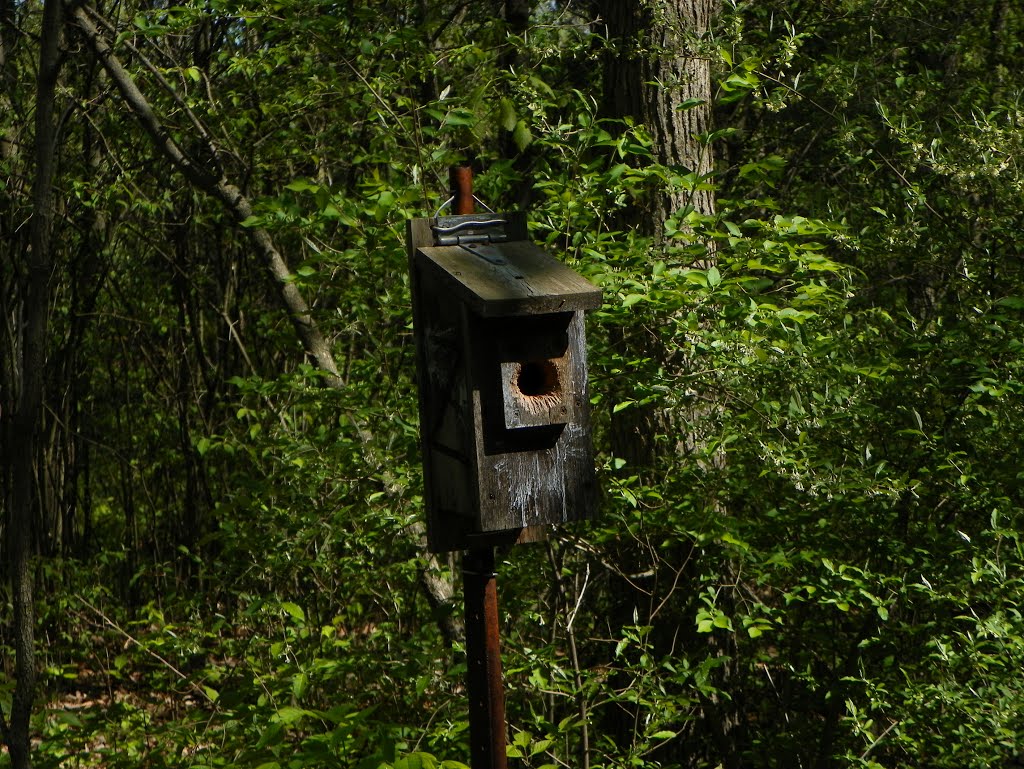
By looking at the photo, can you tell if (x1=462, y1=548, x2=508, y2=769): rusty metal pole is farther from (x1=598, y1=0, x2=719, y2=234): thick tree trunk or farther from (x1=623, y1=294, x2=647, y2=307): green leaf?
(x1=598, y1=0, x2=719, y2=234): thick tree trunk

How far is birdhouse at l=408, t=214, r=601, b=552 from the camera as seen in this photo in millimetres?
2326

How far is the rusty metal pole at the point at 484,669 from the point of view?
248 cm

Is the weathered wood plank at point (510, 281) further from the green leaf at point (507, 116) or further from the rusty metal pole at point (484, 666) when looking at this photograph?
the green leaf at point (507, 116)

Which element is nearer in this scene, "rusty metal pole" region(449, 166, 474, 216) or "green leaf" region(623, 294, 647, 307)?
"rusty metal pole" region(449, 166, 474, 216)

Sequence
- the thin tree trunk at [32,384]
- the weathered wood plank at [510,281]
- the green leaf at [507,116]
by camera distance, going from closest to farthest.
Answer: the weathered wood plank at [510,281] → the thin tree trunk at [32,384] → the green leaf at [507,116]

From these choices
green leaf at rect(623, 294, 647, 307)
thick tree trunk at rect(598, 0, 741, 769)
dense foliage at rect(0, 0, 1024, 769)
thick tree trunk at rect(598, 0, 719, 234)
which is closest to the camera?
green leaf at rect(623, 294, 647, 307)

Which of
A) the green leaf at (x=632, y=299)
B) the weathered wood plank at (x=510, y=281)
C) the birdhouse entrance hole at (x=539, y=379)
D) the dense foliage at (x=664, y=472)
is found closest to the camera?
the weathered wood plank at (x=510, y=281)

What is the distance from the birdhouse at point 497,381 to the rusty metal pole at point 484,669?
0.29 ft

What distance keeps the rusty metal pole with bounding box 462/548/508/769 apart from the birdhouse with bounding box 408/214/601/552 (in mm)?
88

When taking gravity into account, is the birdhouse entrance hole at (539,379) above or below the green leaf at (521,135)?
below

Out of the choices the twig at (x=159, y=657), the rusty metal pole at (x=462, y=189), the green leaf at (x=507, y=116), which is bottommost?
the twig at (x=159, y=657)

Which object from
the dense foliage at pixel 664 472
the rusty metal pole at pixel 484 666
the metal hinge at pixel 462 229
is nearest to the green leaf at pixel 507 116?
the dense foliage at pixel 664 472

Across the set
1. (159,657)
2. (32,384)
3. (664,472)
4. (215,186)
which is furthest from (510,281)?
(215,186)

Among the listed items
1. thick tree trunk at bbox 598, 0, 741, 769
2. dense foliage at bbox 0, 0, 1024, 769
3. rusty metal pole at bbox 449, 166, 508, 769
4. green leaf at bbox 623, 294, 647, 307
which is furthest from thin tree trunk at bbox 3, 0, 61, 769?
thick tree trunk at bbox 598, 0, 741, 769
